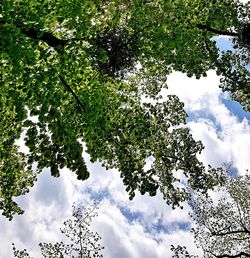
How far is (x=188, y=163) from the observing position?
52.4ft

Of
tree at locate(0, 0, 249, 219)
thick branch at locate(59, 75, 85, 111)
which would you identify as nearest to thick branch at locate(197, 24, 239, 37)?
tree at locate(0, 0, 249, 219)

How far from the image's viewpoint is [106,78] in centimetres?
1447

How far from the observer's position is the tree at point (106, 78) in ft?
22.3

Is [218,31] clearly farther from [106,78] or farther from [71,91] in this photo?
[71,91]

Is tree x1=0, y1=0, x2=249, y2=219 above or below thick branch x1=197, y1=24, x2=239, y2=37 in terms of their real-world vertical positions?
A: below

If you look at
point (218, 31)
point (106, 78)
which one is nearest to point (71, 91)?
point (106, 78)

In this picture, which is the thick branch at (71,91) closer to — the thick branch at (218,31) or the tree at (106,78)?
the tree at (106,78)

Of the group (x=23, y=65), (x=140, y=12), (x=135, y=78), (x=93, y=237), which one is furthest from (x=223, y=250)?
(x=23, y=65)

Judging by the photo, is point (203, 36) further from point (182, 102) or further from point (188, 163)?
point (188, 163)

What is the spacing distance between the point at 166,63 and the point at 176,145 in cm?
350

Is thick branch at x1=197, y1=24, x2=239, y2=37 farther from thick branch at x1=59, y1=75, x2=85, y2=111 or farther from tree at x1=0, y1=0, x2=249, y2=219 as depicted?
thick branch at x1=59, y1=75, x2=85, y2=111

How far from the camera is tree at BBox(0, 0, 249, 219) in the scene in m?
6.80

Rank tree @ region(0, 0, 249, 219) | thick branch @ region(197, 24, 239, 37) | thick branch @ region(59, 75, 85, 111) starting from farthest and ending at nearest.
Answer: thick branch @ region(197, 24, 239, 37), thick branch @ region(59, 75, 85, 111), tree @ region(0, 0, 249, 219)

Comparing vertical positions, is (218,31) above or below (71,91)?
above
